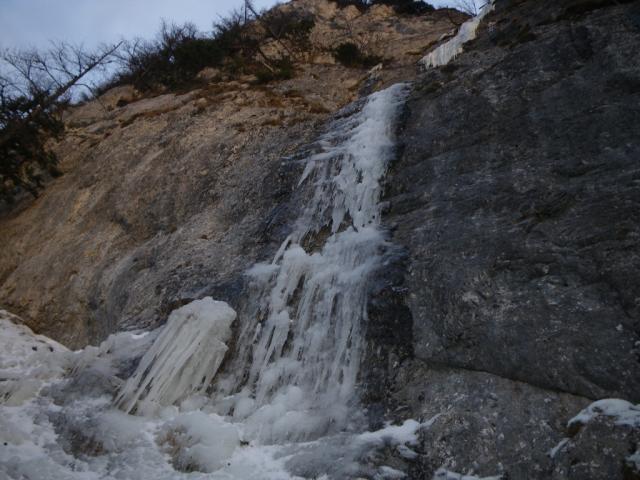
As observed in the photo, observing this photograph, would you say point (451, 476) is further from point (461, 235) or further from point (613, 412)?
point (461, 235)

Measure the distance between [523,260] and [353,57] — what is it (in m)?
12.9

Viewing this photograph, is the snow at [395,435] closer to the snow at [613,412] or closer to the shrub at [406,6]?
the snow at [613,412]

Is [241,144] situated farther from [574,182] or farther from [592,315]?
[592,315]

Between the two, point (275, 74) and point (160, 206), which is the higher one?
point (275, 74)

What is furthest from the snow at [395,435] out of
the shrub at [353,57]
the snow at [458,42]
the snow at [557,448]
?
the shrub at [353,57]

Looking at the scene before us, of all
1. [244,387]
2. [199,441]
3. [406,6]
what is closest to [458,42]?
[406,6]

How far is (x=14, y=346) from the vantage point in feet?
22.9

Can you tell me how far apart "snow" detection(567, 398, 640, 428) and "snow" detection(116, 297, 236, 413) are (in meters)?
3.76

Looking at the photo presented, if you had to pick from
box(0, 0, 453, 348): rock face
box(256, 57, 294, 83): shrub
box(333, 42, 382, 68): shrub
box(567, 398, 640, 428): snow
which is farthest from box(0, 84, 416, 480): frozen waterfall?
box(333, 42, 382, 68): shrub

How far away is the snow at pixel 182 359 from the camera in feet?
16.6

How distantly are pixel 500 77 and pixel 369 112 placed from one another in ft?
8.32

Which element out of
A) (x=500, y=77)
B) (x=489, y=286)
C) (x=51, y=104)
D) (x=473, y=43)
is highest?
(x=51, y=104)

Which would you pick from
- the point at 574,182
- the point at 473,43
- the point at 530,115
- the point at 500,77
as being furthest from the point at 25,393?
the point at 473,43

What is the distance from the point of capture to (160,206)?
29.9 feet
